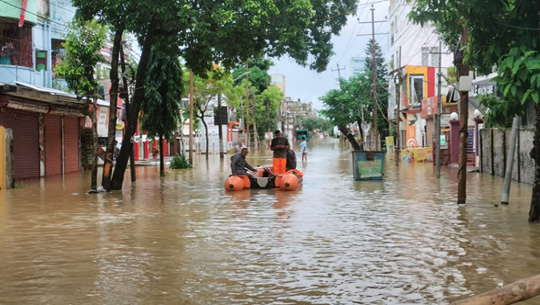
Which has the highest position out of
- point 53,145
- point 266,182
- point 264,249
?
point 53,145

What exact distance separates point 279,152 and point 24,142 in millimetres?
12647

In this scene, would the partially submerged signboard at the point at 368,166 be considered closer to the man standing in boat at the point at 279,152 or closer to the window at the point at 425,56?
the man standing in boat at the point at 279,152

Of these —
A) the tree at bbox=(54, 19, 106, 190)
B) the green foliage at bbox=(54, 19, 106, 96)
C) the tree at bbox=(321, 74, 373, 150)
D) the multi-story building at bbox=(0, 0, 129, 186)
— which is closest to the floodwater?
the tree at bbox=(54, 19, 106, 190)

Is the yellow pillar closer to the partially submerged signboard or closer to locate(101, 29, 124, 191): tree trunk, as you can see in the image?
locate(101, 29, 124, 191): tree trunk

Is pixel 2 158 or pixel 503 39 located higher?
pixel 503 39

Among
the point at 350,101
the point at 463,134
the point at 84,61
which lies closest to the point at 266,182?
the point at 84,61

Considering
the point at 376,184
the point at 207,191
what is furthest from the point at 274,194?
the point at 376,184

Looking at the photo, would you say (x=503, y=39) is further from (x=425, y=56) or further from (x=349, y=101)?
(x=349, y=101)

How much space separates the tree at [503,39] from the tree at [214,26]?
714 centimetres

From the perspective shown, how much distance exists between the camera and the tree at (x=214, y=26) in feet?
60.0

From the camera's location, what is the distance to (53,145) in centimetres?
3084

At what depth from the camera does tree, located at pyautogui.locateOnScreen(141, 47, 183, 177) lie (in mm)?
29781

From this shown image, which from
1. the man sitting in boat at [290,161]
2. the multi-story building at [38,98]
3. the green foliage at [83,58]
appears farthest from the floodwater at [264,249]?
the multi-story building at [38,98]

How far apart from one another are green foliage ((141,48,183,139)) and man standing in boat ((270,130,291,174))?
33.3 ft
